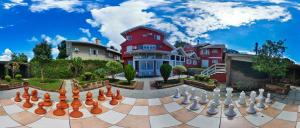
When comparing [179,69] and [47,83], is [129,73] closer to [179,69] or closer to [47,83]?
[179,69]

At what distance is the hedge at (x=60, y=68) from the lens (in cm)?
312

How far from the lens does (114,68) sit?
312cm

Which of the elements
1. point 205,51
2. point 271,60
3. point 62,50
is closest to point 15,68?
point 62,50

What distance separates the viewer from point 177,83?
3312 mm

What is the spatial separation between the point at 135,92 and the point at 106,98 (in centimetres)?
96

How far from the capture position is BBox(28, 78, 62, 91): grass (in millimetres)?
3379

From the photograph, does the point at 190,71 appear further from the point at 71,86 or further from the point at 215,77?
the point at 71,86

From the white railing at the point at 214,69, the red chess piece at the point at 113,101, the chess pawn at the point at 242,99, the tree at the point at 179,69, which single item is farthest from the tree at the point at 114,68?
the chess pawn at the point at 242,99

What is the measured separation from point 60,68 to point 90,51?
63 centimetres

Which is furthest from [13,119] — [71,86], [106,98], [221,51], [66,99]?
[221,51]

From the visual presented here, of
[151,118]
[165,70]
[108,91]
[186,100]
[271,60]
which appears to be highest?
[271,60]

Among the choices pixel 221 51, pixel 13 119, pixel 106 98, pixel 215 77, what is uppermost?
pixel 221 51

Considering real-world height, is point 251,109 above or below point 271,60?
below

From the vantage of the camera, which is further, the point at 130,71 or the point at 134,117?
the point at 134,117
